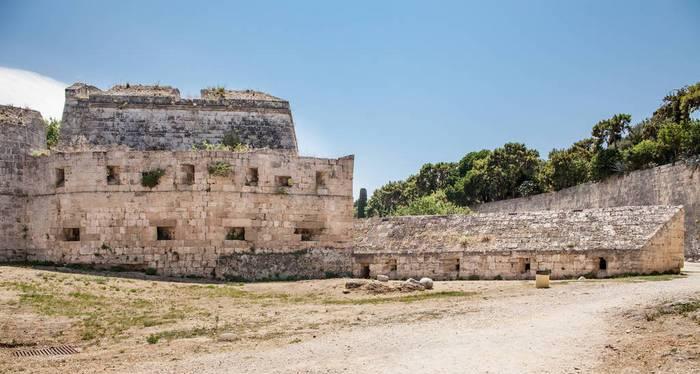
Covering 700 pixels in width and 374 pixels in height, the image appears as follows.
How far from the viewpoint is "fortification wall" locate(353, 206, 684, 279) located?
58.5 feet

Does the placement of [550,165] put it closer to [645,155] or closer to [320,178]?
[645,155]

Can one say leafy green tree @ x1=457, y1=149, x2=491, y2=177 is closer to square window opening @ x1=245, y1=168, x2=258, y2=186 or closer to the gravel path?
square window opening @ x1=245, y1=168, x2=258, y2=186

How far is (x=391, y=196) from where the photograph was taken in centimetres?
7188

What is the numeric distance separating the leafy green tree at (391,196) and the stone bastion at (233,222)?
4717 cm

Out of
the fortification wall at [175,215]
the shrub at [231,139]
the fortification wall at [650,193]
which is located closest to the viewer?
the fortification wall at [175,215]

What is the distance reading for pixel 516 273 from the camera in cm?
1884

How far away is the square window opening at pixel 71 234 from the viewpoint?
1989cm

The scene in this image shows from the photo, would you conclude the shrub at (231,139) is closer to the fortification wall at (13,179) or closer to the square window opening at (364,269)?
the fortification wall at (13,179)

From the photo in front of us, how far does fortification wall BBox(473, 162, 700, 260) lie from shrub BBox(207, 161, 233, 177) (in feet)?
56.2

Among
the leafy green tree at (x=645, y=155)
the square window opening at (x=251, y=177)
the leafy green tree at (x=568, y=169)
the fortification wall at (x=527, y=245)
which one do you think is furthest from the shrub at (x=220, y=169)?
the leafy green tree at (x=568, y=169)

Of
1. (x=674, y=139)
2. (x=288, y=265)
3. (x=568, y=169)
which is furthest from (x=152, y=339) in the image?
(x=568, y=169)

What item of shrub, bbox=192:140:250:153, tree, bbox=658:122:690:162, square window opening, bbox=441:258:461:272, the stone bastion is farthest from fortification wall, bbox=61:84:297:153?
tree, bbox=658:122:690:162

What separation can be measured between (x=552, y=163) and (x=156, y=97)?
31.8m

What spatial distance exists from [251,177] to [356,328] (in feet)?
35.0
